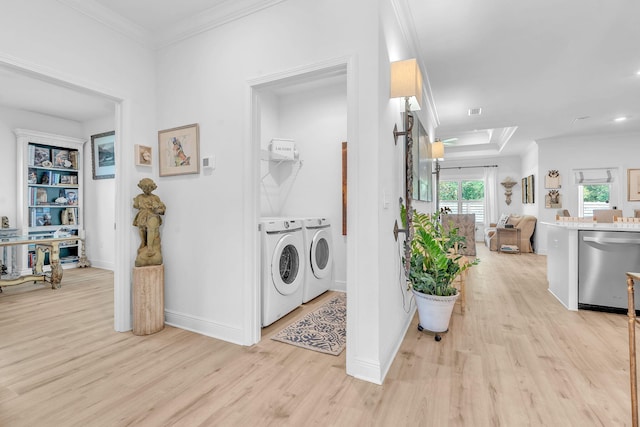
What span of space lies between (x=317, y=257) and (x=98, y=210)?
166 inches

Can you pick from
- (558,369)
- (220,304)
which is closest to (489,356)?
(558,369)

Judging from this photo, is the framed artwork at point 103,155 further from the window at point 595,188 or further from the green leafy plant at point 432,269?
the window at point 595,188

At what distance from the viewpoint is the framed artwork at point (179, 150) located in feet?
8.34

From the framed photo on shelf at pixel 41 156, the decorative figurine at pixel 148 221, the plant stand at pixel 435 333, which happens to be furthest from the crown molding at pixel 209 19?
the framed photo on shelf at pixel 41 156

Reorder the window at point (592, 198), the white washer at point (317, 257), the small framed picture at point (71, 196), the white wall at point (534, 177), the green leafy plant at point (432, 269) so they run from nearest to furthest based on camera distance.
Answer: the green leafy plant at point (432, 269) < the white washer at point (317, 257) < the small framed picture at point (71, 196) < the window at point (592, 198) < the white wall at point (534, 177)

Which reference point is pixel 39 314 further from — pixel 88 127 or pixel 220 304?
pixel 88 127

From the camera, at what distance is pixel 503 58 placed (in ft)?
10.4

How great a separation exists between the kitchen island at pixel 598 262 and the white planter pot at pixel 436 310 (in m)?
1.62

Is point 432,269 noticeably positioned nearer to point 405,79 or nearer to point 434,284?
point 434,284

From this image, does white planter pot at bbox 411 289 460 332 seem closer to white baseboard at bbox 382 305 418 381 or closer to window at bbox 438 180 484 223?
white baseboard at bbox 382 305 418 381

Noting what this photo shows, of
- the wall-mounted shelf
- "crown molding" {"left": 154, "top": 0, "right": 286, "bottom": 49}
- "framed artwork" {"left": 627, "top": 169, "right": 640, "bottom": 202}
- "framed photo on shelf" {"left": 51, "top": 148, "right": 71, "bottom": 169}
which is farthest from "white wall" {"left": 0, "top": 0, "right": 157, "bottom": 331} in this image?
"framed artwork" {"left": 627, "top": 169, "right": 640, "bottom": 202}

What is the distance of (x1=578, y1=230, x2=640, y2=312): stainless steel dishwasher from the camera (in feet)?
9.55

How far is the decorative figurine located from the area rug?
1.25 meters

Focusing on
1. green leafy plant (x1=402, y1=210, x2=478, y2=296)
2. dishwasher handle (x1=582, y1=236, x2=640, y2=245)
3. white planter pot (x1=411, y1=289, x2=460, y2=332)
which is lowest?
white planter pot (x1=411, y1=289, x2=460, y2=332)
